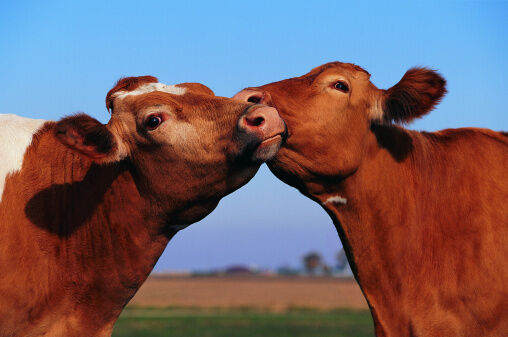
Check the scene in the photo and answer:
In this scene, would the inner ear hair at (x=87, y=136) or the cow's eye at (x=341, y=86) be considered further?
the cow's eye at (x=341, y=86)

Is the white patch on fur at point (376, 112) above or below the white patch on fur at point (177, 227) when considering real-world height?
above

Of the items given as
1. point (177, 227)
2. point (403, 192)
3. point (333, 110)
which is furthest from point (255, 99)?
point (403, 192)

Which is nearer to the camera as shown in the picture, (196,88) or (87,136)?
(87,136)

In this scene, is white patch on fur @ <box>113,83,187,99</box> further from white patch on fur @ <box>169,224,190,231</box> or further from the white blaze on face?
white patch on fur @ <box>169,224,190,231</box>

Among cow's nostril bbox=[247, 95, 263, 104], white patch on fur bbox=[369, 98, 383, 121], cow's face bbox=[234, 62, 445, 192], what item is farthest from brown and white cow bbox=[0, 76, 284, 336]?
white patch on fur bbox=[369, 98, 383, 121]

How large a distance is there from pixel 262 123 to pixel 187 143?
697mm

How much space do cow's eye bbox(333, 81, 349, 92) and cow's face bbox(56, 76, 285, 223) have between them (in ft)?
4.73

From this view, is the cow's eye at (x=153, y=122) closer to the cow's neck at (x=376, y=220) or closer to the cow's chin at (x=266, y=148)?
the cow's chin at (x=266, y=148)

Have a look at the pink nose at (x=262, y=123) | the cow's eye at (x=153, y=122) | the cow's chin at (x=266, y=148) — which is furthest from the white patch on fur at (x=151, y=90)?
the cow's chin at (x=266, y=148)

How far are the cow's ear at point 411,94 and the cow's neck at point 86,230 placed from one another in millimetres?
2768

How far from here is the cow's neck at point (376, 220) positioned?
6.53m

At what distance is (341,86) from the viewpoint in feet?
22.4

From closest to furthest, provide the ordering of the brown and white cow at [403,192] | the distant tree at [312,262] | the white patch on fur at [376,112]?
the brown and white cow at [403,192] → the white patch on fur at [376,112] → the distant tree at [312,262]

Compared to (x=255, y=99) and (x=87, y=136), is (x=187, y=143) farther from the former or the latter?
(x=255, y=99)
